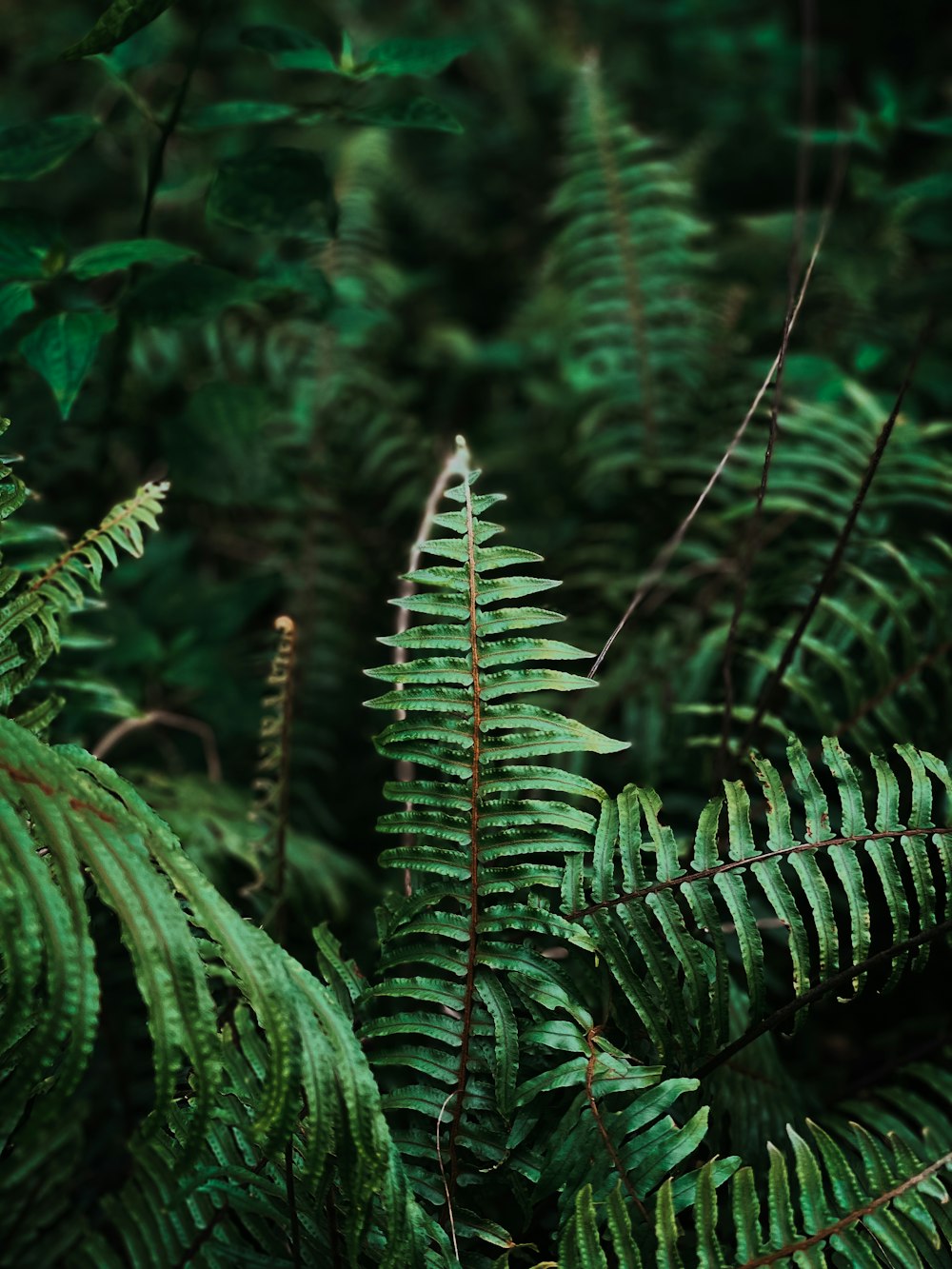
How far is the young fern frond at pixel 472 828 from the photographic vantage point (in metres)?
1.00

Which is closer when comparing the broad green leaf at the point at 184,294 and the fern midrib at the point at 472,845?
the fern midrib at the point at 472,845

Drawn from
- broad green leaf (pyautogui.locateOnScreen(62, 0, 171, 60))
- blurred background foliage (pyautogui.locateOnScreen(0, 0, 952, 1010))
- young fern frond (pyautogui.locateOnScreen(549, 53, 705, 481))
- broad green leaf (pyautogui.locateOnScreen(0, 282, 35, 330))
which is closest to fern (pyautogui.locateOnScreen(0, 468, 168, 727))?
blurred background foliage (pyautogui.locateOnScreen(0, 0, 952, 1010))

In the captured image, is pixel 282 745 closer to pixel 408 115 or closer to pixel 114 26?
pixel 114 26

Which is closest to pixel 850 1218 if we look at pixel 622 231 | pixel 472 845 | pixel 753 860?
pixel 753 860

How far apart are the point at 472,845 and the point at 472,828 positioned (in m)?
0.02

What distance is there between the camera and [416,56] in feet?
4.69

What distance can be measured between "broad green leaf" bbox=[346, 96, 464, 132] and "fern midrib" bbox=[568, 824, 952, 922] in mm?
1087

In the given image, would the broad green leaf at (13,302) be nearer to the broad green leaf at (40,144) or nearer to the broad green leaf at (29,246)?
the broad green leaf at (29,246)

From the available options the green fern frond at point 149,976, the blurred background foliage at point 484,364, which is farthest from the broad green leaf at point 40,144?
the green fern frond at point 149,976

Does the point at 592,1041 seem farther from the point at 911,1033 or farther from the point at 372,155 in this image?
the point at 372,155

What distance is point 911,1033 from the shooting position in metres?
1.57

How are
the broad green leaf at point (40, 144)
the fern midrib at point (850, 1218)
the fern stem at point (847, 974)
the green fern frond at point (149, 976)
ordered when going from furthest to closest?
the broad green leaf at point (40, 144)
the fern stem at point (847, 974)
the fern midrib at point (850, 1218)
the green fern frond at point (149, 976)

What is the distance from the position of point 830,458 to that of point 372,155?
1858 mm

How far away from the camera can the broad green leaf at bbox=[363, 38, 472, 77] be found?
1.41 meters
